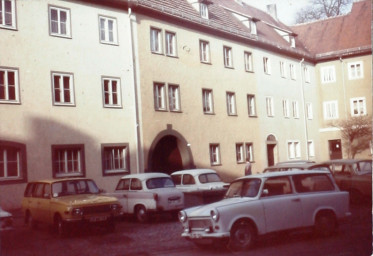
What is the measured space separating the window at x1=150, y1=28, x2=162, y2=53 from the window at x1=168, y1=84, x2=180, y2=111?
200 cm

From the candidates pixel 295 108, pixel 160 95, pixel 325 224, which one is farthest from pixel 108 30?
Result: pixel 295 108

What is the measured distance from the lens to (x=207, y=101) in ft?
90.8

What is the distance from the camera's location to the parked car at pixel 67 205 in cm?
1302

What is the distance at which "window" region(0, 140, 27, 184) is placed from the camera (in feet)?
56.7

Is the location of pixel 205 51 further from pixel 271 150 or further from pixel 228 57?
pixel 271 150

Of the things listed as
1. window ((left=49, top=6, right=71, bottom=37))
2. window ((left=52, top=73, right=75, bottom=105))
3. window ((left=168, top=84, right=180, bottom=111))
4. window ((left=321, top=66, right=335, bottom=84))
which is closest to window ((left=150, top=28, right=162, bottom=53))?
window ((left=168, top=84, right=180, bottom=111))

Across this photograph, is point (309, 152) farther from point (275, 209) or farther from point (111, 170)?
point (275, 209)

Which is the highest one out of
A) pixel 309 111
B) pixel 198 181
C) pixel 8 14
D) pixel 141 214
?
pixel 8 14

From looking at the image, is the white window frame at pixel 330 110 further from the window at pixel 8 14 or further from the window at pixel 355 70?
the window at pixel 8 14

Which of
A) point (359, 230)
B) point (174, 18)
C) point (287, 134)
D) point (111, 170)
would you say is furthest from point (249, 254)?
point (287, 134)

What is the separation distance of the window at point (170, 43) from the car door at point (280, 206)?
15.6m

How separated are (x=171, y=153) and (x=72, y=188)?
11.5 metres

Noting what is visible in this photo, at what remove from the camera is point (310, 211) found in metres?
10.6

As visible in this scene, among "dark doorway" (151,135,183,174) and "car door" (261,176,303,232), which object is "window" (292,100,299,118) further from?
"car door" (261,176,303,232)
